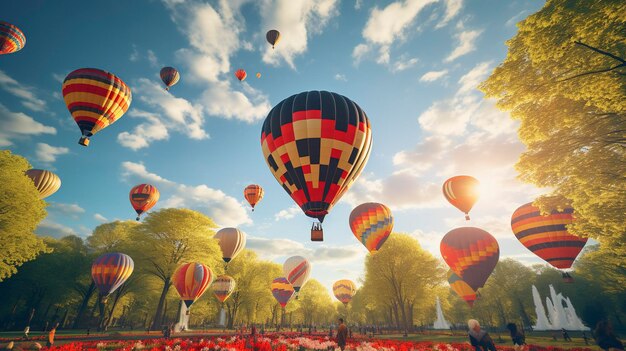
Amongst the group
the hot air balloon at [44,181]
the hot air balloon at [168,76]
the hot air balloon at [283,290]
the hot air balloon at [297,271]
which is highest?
the hot air balloon at [168,76]

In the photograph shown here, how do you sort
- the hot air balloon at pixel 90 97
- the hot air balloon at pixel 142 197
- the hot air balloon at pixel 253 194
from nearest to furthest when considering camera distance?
the hot air balloon at pixel 90 97, the hot air balloon at pixel 142 197, the hot air balloon at pixel 253 194

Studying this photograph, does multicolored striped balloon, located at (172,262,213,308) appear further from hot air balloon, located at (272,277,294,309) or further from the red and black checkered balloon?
hot air balloon, located at (272,277,294,309)

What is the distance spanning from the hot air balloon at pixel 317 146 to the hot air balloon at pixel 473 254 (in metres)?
16.5

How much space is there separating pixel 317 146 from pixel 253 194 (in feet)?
83.1

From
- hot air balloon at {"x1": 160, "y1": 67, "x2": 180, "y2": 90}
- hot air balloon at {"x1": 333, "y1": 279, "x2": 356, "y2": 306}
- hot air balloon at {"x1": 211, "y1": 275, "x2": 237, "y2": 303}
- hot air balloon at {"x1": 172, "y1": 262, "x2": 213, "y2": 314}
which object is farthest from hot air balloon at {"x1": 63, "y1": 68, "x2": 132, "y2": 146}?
hot air balloon at {"x1": 333, "y1": 279, "x2": 356, "y2": 306}

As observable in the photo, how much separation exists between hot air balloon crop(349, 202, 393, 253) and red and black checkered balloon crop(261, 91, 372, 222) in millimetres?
15916

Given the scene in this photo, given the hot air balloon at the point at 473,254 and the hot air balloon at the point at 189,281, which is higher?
the hot air balloon at the point at 473,254

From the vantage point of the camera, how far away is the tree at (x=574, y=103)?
968 centimetres

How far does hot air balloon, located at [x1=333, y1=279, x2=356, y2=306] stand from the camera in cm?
4687

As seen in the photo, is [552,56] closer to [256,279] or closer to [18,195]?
[18,195]

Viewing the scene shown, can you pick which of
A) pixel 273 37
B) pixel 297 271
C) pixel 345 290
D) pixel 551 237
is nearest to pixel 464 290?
pixel 551 237

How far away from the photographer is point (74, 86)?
760 inches

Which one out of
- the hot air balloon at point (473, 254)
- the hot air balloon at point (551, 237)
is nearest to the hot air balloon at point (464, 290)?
the hot air balloon at point (473, 254)

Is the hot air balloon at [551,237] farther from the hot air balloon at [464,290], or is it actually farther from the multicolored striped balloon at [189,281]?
the multicolored striped balloon at [189,281]
